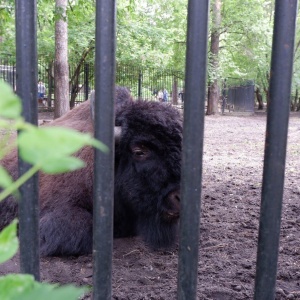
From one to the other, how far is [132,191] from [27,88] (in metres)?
2.14

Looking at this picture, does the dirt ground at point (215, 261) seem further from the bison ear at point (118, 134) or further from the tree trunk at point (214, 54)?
the tree trunk at point (214, 54)

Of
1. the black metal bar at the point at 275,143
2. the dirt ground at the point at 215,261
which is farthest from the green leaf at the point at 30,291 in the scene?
the dirt ground at the point at 215,261

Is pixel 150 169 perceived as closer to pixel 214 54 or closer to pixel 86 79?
pixel 86 79

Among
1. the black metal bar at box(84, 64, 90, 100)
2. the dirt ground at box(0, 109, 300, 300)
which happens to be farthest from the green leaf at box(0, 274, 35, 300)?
the black metal bar at box(84, 64, 90, 100)

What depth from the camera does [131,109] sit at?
3.54m

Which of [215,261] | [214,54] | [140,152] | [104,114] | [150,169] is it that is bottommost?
[215,261]

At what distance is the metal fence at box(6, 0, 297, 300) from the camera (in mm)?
1278

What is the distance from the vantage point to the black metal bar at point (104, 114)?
127 cm

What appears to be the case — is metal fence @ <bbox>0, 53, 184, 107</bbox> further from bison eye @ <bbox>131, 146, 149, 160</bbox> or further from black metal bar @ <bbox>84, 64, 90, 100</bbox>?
bison eye @ <bbox>131, 146, 149, 160</bbox>

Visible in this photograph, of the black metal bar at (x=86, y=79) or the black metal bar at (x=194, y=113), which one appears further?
the black metal bar at (x=86, y=79)

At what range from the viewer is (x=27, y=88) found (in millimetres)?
1292

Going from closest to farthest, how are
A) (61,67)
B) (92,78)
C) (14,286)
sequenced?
1. (14,286)
2. (61,67)
3. (92,78)

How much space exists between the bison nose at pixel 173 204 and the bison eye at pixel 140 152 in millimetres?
383

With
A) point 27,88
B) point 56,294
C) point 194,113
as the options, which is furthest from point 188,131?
point 56,294
